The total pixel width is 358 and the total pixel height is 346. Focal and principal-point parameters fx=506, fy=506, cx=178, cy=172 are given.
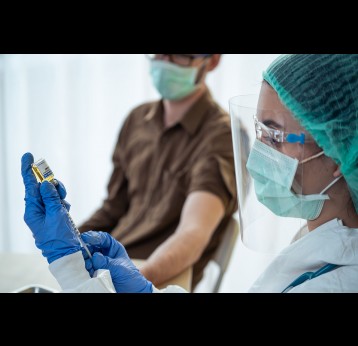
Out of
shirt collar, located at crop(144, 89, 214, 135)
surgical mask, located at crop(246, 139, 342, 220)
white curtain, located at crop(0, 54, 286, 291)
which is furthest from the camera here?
white curtain, located at crop(0, 54, 286, 291)

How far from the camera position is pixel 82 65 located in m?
A: 2.71

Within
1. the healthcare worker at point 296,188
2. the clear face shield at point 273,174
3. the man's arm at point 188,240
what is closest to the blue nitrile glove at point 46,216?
the healthcare worker at point 296,188

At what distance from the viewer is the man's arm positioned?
1345 mm

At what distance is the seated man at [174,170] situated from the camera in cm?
166

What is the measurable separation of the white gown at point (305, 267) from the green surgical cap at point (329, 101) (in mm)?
107

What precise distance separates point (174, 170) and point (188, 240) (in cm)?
39

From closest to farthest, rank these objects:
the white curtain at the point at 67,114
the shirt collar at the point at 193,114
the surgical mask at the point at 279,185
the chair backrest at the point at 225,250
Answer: the surgical mask at the point at 279,185, the chair backrest at the point at 225,250, the shirt collar at the point at 193,114, the white curtain at the point at 67,114

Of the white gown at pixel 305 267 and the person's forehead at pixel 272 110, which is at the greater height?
the person's forehead at pixel 272 110

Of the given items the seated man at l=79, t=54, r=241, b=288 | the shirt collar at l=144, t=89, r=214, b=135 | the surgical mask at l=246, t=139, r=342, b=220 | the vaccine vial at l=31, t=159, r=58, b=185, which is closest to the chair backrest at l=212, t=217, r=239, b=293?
the seated man at l=79, t=54, r=241, b=288

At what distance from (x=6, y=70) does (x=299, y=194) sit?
2244mm

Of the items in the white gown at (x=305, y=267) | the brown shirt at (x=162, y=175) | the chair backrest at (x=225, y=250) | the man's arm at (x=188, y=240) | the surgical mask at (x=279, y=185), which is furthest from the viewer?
the brown shirt at (x=162, y=175)

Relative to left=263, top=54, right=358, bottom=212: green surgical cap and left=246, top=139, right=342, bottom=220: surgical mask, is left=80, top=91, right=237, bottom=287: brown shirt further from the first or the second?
left=263, top=54, right=358, bottom=212: green surgical cap

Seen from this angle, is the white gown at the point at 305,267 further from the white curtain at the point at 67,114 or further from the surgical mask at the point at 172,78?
the white curtain at the point at 67,114
